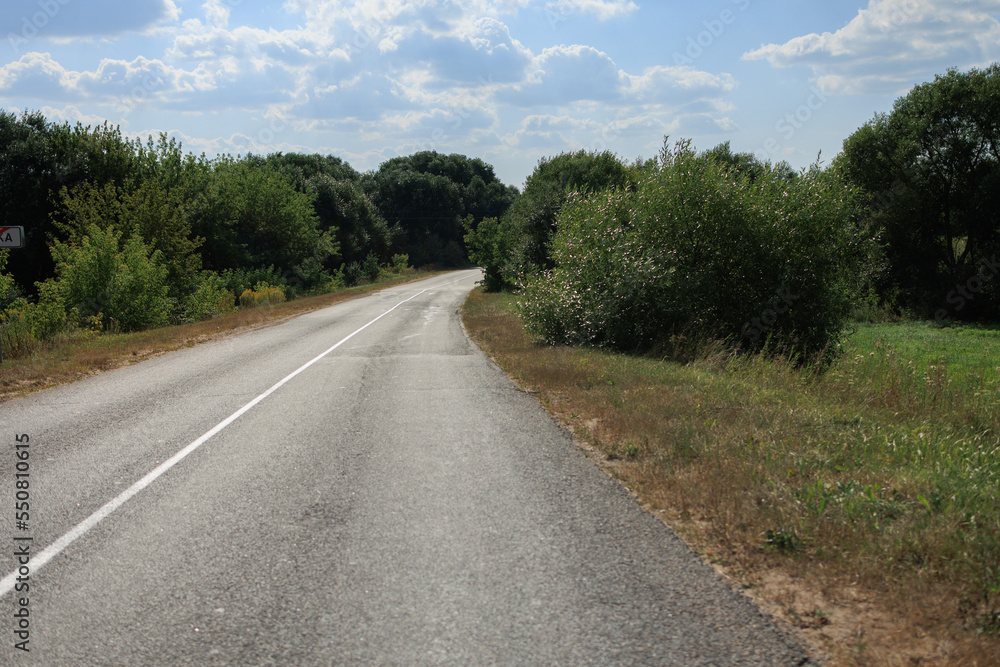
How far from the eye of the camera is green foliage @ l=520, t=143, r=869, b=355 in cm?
1481

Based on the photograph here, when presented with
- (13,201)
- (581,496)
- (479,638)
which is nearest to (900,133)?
(581,496)

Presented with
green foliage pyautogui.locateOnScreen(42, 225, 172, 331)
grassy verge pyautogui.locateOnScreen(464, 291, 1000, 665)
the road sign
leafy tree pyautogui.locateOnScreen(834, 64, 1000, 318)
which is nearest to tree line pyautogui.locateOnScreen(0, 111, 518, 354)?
green foliage pyautogui.locateOnScreen(42, 225, 172, 331)

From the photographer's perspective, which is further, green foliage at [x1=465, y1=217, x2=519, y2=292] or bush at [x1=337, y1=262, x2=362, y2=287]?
bush at [x1=337, y1=262, x2=362, y2=287]

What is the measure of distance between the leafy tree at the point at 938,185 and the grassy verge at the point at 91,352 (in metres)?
30.3

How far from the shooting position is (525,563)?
4320mm

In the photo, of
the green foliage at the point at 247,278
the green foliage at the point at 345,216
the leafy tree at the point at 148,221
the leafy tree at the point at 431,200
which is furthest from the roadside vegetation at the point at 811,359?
the leafy tree at the point at 431,200

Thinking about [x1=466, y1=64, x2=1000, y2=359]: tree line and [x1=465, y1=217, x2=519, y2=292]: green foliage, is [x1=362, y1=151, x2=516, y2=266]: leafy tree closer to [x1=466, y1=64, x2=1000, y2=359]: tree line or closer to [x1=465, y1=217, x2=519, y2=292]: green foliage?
[x1=465, y1=217, x2=519, y2=292]: green foliage

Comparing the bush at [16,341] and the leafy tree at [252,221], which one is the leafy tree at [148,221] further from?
the bush at [16,341]

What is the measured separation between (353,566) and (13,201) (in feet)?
125

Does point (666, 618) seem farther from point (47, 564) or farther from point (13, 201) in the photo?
point (13, 201)

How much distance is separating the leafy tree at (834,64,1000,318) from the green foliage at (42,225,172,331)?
105 feet

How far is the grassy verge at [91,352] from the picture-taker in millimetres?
12016

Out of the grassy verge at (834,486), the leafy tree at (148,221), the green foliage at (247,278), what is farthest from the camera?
the green foliage at (247,278)

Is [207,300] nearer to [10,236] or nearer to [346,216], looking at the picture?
[10,236]
